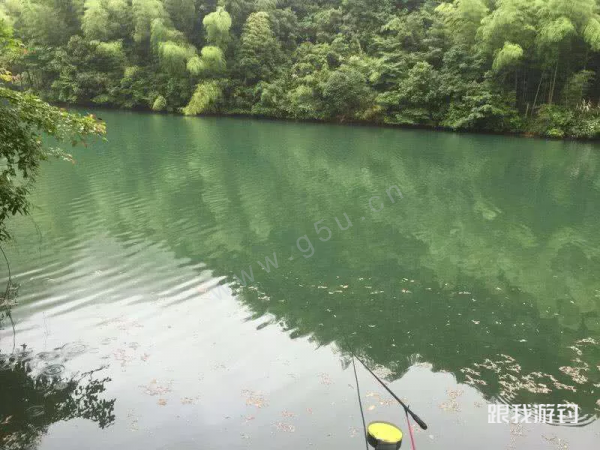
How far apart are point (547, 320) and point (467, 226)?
4295 mm

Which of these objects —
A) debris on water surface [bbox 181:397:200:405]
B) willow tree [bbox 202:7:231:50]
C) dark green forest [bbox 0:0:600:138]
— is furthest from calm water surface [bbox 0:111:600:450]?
willow tree [bbox 202:7:231:50]

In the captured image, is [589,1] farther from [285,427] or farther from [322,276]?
[285,427]

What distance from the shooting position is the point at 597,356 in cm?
536

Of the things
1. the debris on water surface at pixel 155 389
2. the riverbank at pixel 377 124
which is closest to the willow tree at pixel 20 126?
the debris on water surface at pixel 155 389

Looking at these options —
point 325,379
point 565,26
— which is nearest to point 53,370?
point 325,379

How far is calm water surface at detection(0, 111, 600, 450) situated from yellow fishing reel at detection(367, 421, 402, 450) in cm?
44

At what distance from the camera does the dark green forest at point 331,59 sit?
23266mm

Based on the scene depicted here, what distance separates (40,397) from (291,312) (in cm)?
305

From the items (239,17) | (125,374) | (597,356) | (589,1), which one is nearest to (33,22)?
(239,17)

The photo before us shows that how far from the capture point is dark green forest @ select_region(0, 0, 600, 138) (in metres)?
23.3

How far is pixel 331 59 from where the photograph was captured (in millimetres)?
31359

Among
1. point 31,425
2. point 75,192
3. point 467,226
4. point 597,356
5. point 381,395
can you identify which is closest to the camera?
point 31,425

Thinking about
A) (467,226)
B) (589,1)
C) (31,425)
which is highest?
(589,1)

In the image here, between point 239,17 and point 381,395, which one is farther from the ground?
point 239,17
